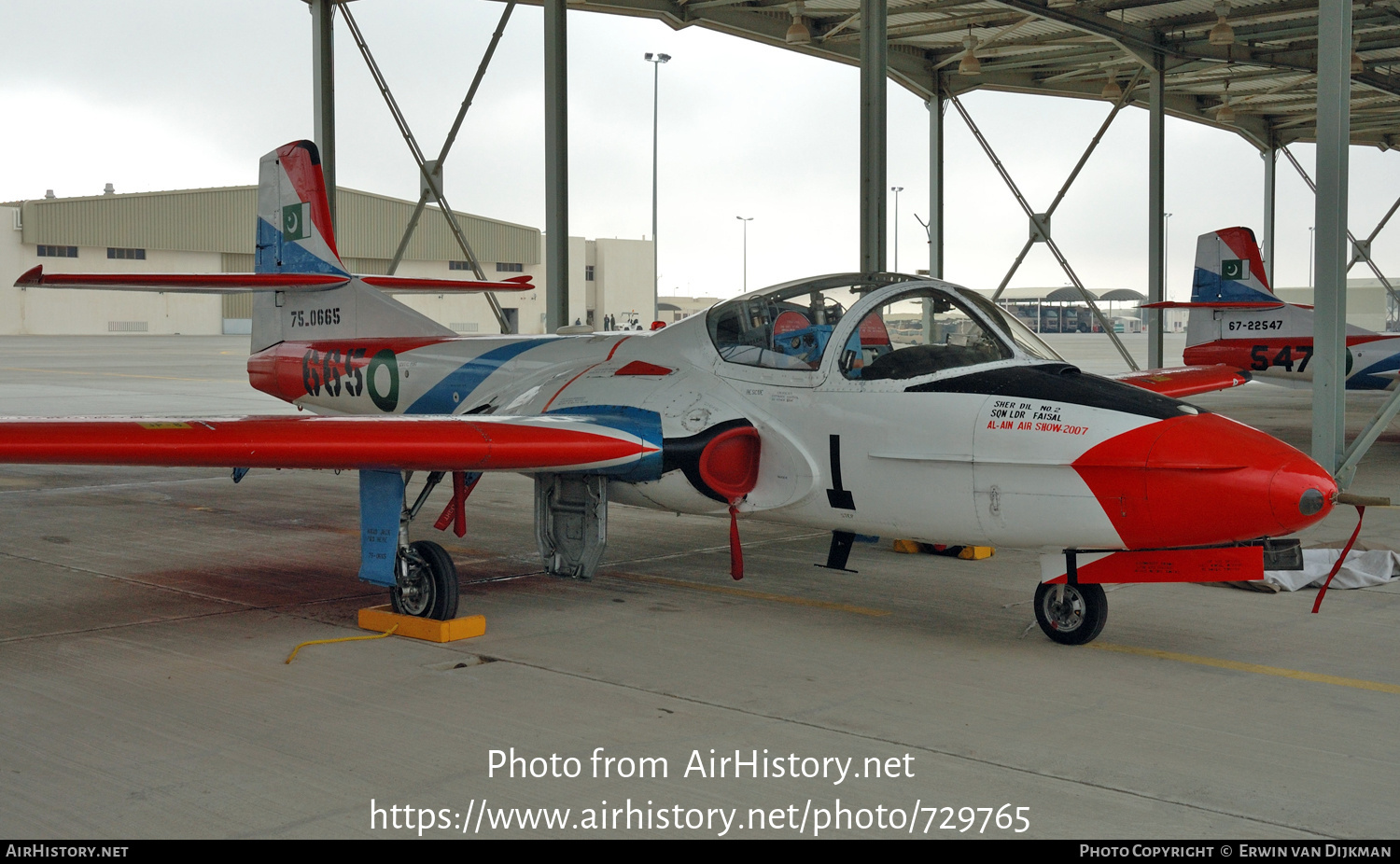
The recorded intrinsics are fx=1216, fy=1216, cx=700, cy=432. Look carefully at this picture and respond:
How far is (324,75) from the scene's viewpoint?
56.4 ft

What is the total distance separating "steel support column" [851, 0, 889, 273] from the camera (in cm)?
1309

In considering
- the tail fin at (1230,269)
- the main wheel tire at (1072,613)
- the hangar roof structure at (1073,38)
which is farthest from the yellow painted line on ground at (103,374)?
the main wheel tire at (1072,613)

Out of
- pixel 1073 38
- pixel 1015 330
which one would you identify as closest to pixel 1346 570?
pixel 1015 330

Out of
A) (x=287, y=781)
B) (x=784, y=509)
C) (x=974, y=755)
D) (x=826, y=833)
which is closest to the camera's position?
(x=826, y=833)

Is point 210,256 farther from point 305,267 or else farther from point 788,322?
point 788,322

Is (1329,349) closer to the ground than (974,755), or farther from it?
farther from it

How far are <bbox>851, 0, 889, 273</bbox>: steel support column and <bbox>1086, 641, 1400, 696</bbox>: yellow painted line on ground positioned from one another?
7.35 m

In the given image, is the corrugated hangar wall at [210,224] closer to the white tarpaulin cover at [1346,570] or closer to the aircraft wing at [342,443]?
the aircraft wing at [342,443]

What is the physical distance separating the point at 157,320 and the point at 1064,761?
69.1m

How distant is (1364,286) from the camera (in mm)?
62312

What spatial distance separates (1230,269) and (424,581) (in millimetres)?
15145

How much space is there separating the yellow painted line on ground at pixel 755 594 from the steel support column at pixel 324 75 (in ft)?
35.8

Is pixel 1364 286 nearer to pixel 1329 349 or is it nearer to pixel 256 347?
pixel 1329 349

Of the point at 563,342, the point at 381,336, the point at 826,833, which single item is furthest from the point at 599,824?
the point at 381,336
